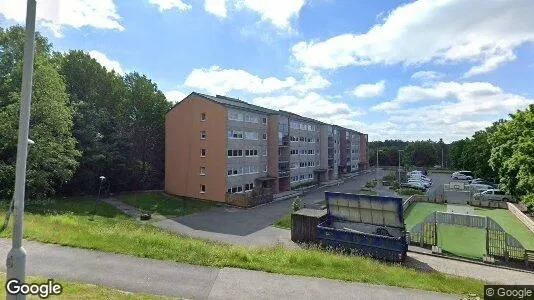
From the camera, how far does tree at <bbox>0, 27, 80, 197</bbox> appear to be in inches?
1104

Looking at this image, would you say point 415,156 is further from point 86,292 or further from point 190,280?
point 86,292

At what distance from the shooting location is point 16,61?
113 feet

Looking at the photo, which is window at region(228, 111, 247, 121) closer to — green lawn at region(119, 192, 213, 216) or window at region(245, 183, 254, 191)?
window at region(245, 183, 254, 191)

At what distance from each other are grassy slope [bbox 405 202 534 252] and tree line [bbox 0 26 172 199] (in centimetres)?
3108

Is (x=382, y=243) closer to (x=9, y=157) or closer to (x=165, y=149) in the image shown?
(x=9, y=157)

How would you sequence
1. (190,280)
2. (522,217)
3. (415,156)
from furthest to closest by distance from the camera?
(415,156), (522,217), (190,280)

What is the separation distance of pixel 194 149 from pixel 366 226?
25765 millimetres

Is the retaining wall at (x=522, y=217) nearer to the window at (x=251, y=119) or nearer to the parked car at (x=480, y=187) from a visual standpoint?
the parked car at (x=480, y=187)

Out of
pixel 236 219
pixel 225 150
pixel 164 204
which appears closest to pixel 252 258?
pixel 236 219

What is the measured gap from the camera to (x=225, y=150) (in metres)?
40.8

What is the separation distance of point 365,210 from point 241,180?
73.5 ft

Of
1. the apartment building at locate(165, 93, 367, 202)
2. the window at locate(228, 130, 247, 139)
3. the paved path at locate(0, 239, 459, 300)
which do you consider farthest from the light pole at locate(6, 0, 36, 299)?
the window at locate(228, 130, 247, 139)

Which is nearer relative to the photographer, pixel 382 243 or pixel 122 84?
Answer: pixel 382 243

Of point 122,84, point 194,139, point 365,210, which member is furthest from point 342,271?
point 122,84
